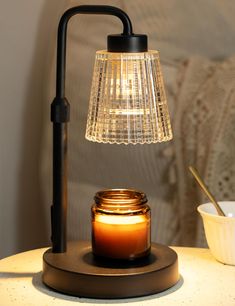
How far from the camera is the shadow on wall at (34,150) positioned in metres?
1.64

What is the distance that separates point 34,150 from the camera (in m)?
1.68

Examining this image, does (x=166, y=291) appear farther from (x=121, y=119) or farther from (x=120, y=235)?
(x=121, y=119)

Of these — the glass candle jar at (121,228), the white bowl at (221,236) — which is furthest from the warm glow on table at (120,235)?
the white bowl at (221,236)

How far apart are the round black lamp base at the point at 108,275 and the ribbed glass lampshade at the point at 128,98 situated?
190 mm

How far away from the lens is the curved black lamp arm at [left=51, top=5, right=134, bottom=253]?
1.20 m

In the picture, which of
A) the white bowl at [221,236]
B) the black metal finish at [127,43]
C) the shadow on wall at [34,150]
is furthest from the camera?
the shadow on wall at [34,150]

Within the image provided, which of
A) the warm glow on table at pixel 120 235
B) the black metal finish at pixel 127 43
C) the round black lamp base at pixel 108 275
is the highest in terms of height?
the black metal finish at pixel 127 43

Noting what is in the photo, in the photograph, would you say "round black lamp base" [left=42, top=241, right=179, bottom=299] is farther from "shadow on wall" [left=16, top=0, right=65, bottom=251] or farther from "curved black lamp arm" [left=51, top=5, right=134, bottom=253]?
"shadow on wall" [left=16, top=0, right=65, bottom=251]

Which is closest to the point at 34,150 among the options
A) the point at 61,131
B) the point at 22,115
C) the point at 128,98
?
the point at 22,115

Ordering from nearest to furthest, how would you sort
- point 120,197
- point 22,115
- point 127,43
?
point 127,43 → point 120,197 → point 22,115

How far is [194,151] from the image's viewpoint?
149 cm

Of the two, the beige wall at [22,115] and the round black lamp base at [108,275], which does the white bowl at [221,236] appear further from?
the beige wall at [22,115]

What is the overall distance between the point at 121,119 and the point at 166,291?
267mm

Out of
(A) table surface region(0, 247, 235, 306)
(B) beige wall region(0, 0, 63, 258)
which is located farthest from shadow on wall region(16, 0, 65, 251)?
(A) table surface region(0, 247, 235, 306)
